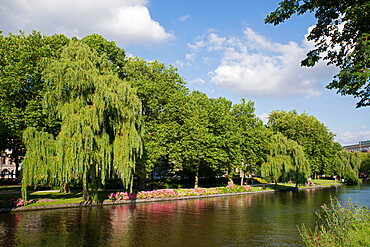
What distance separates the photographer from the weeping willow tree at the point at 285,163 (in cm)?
4341

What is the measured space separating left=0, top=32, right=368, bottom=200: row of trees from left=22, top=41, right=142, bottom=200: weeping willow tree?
0.08 meters

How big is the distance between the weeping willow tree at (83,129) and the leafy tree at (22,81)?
3.28 metres

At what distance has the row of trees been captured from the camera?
22422 mm

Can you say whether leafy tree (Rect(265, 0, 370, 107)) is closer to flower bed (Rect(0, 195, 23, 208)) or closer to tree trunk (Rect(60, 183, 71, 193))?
flower bed (Rect(0, 195, 23, 208))

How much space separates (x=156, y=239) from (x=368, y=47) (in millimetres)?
12312

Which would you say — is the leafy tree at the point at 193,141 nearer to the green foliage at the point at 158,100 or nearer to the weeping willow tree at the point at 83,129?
the green foliage at the point at 158,100

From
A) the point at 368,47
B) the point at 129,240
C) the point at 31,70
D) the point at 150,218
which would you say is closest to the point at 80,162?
the point at 150,218

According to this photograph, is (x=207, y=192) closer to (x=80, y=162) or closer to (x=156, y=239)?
(x=80, y=162)

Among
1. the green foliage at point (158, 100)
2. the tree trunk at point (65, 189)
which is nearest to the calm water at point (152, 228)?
the tree trunk at point (65, 189)

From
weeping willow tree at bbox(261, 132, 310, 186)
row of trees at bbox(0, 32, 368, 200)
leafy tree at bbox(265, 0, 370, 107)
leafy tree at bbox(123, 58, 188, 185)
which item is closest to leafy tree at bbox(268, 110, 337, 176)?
weeping willow tree at bbox(261, 132, 310, 186)

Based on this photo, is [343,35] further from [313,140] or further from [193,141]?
[313,140]

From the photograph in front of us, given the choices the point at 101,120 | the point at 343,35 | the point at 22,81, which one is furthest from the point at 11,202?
the point at 343,35

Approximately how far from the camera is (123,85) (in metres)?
24.4

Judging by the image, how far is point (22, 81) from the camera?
26734 millimetres
